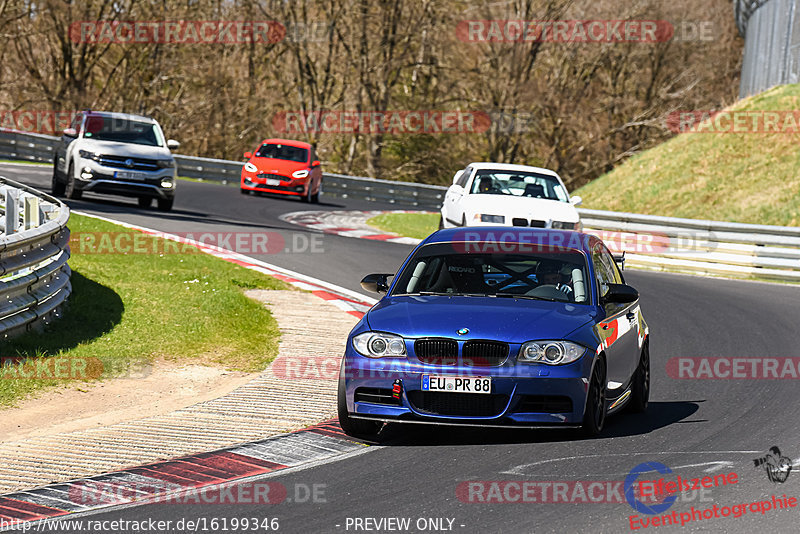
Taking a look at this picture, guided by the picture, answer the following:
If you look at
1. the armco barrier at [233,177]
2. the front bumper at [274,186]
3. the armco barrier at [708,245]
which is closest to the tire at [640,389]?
the armco barrier at [708,245]

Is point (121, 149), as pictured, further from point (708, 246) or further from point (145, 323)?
point (145, 323)

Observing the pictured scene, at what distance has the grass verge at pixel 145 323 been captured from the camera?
10.2 metres

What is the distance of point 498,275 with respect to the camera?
8.90 metres

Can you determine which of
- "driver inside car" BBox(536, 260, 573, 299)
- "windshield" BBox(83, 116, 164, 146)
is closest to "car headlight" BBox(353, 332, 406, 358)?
"driver inside car" BBox(536, 260, 573, 299)

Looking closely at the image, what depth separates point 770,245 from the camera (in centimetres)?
2292

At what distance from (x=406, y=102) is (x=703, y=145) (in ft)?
75.0

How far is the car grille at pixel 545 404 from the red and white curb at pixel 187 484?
1.09m

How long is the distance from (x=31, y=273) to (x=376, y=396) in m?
4.49

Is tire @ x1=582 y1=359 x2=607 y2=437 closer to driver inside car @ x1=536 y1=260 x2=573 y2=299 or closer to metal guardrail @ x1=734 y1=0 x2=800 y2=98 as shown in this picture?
driver inside car @ x1=536 y1=260 x2=573 y2=299

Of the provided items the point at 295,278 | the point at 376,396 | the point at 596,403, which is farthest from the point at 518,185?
the point at 376,396

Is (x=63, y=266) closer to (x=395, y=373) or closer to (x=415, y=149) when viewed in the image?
(x=395, y=373)

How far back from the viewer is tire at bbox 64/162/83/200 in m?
23.8

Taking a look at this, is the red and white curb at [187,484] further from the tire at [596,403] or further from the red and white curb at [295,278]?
the red and white curb at [295,278]

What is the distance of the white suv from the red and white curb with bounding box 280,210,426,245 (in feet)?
11.6
